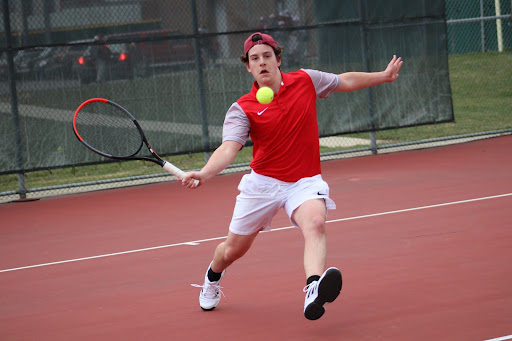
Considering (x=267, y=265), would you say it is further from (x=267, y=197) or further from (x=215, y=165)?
(x=215, y=165)

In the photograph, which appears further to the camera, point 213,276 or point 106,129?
point 106,129

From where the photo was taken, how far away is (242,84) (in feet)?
43.5

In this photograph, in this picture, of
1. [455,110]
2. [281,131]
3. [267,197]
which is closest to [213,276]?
[267,197]

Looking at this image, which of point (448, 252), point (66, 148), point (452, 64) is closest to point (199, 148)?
point (66, 148)

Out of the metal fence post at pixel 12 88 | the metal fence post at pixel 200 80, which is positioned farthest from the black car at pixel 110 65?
the metal fence post at pixel 200 80

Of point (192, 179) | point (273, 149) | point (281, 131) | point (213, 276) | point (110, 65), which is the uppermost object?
point (110, 65)

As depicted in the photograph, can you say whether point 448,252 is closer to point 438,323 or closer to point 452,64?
point 438,323

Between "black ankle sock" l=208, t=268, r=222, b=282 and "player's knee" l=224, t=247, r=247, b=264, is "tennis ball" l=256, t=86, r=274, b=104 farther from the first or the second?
"black ankle sock" l=208, t=268, r=222, b=282

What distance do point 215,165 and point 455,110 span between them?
15103mm

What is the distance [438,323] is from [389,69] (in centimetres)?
171

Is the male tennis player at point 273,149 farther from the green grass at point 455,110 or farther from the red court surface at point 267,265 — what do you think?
the green grass at point 455,110

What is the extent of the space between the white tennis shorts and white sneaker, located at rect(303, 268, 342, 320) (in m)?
0.66

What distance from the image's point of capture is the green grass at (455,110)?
12.9m

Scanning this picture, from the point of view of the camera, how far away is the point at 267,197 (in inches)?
216
